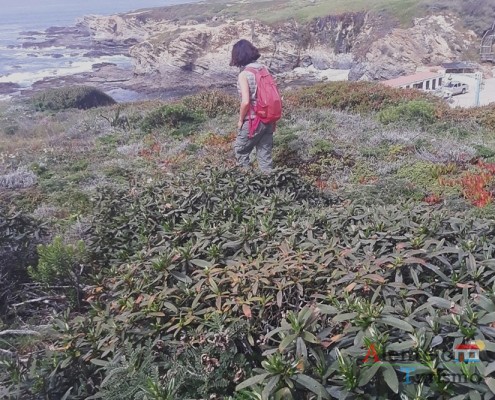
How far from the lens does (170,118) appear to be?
11742 mm

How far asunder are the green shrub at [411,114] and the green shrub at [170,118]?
4.42 metres

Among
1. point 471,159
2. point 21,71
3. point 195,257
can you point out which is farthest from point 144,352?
point 21,71

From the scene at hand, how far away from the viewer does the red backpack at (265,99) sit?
5.65m

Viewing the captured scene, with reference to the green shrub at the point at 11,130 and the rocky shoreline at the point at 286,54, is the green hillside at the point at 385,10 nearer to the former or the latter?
the rocky shoreline at the point at 286,54

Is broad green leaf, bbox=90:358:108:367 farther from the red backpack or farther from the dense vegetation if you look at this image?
the red backpack

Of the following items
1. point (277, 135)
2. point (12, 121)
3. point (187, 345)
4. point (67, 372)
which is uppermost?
point (187, 345)

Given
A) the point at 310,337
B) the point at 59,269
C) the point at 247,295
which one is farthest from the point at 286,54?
the point at 310,337

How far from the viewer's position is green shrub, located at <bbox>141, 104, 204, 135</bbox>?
38.1 ft

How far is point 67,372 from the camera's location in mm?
2305

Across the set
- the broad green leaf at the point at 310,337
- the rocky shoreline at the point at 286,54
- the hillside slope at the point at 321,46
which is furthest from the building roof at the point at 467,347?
the hillside slope at the point at 321,46

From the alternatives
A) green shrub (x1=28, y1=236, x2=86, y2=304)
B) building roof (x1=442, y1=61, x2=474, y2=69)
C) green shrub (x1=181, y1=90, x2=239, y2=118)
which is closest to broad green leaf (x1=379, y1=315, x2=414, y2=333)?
green shrub (x1=28, y1=236, x2=86, y2=304)

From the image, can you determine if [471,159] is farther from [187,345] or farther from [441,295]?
[187,345]

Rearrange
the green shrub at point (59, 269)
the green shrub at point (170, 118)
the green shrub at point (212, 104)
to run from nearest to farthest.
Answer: the green shrub at point (59, 269), the green shrub at point (170, 118), the green shrub at point (212, 104)

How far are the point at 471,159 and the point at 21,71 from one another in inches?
2005
